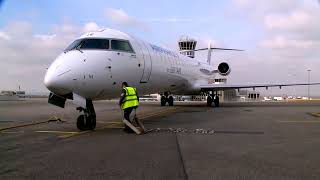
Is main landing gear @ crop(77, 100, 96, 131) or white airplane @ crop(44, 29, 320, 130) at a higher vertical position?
white airplane @ crop(44, 29, 320, 130)

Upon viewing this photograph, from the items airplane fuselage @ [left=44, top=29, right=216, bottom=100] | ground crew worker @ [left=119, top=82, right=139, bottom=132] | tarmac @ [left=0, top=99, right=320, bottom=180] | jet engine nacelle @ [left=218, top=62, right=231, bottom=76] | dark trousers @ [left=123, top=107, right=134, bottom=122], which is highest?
jet engine nacelle @ [left=218, top=62, right=231, bottom=76]

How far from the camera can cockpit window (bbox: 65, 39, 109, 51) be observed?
1169 cm

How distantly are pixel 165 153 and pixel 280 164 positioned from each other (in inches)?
86.8

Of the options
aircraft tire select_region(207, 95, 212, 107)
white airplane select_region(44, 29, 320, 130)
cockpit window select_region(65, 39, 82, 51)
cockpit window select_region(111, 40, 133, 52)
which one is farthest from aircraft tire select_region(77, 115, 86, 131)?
aircraft tire select_region(207, 95, 212, 107)

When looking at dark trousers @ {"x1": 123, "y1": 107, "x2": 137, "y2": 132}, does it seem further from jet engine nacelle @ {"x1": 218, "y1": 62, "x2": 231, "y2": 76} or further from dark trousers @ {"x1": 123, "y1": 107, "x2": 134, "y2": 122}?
jet engine nacelle @ {"x1": 218, "y1": 62, "x2": 231, "y2": 76}

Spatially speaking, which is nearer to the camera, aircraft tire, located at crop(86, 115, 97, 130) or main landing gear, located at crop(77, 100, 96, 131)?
main landing gear, located at crop(77, 100, 96, 131)

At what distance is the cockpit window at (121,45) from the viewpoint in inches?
489

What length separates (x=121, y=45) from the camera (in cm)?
1280

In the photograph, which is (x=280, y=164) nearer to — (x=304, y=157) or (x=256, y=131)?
(x=304, y=157)

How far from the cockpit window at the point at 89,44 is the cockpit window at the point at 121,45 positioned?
0.96ft

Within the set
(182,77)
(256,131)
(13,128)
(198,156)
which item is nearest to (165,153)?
(198,156)

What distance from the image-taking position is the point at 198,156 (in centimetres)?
696

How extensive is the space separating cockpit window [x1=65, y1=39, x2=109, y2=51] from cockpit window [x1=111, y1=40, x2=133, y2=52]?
294 mm

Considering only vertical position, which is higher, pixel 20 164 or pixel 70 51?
pixel 70 51
